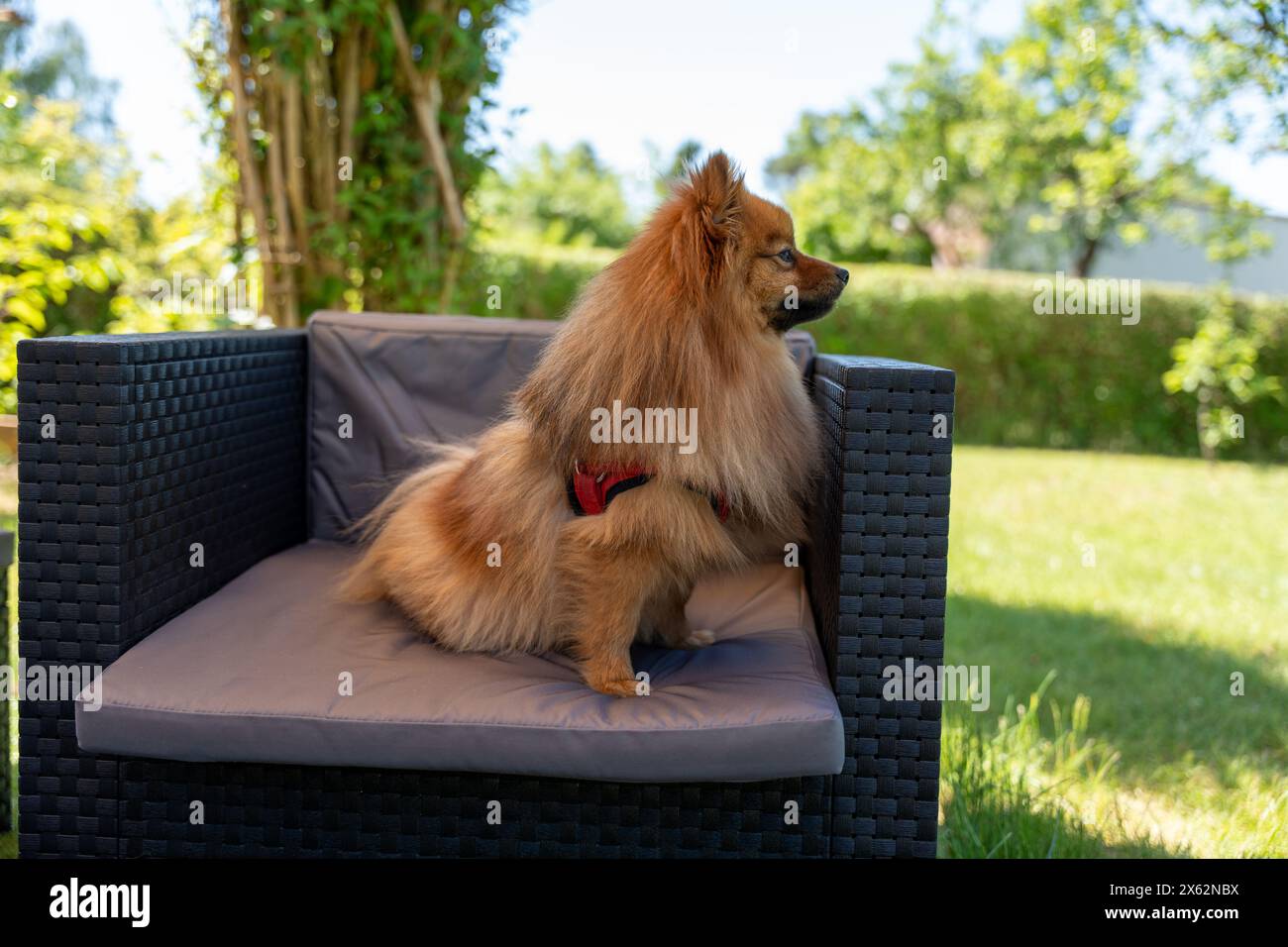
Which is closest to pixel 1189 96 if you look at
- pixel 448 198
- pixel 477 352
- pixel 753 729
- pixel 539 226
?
pixel 448 198

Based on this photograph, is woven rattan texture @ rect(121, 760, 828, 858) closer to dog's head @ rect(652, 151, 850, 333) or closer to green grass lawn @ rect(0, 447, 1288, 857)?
green grass lawn @ rect(0, 447, 1288, 857)


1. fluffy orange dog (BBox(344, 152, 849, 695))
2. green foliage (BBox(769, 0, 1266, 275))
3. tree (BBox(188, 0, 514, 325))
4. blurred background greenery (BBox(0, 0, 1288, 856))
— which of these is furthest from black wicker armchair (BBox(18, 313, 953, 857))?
green foliage (BBox(769, 0, 1266, 275))

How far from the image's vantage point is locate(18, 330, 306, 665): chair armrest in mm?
2082

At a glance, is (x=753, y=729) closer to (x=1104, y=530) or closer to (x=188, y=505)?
(x=188, y=505)

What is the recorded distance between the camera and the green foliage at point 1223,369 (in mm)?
9508

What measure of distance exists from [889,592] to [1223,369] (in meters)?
9.16

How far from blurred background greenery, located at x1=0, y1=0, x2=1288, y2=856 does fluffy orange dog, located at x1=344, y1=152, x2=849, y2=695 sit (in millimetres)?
276

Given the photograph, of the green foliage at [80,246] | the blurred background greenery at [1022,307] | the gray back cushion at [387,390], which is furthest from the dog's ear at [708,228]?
the green foliage at [80,246]

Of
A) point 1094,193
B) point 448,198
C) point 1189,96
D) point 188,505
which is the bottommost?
point 188,505

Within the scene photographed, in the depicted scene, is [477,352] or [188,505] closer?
[188,505]

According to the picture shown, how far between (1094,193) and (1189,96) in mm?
1034

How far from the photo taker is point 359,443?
3.12m

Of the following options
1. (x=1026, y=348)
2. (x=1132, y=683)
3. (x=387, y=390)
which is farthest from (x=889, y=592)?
(x=1026, y=348)

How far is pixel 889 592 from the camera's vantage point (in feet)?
6.64
